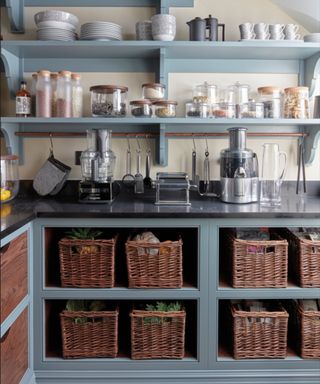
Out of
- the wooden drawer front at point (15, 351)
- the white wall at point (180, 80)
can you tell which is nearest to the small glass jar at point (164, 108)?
the white wall at point (180, 80)

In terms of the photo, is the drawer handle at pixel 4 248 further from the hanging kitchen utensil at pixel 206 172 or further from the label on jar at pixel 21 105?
the hanging kitchen utensil at pixel 206 172

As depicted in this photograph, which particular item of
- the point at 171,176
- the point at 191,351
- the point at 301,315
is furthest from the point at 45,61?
the point at 301,315

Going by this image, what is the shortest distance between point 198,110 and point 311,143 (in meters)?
0.70

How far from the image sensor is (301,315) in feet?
7.66

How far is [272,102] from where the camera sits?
268 centimetres

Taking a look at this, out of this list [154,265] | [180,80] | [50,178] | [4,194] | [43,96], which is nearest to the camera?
[154,265]

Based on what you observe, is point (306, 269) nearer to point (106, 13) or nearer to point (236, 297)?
point (236, 297)

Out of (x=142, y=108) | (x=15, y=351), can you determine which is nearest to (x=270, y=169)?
(x=142, y=108)

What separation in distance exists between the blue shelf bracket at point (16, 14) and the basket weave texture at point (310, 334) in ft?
→ 7.22

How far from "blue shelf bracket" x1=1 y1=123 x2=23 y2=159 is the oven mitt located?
20cm

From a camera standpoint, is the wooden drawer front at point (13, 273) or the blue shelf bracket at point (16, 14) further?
the blue shelf bracket at point (16, 14)

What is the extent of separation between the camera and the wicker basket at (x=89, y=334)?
2305 millimetres

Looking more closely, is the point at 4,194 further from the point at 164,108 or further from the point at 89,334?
the point at 164,108

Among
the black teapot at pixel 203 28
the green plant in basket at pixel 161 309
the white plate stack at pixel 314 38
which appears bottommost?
the green plant in basket at pixel 161 309
